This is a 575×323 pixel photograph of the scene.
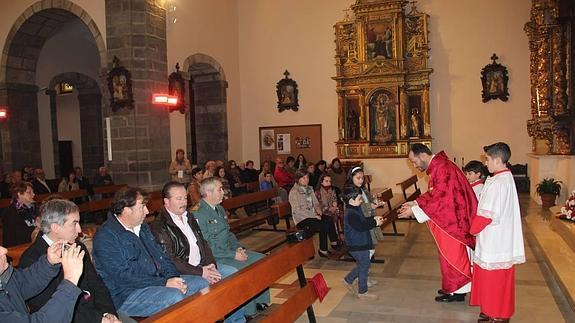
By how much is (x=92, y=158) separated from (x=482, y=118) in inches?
490

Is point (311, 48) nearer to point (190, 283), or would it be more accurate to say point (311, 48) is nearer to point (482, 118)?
point (482, 118)

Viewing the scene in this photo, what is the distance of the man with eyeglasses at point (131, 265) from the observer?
3385 mm

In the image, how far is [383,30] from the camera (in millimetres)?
13570

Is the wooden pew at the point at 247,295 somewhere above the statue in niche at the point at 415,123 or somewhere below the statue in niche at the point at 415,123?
below

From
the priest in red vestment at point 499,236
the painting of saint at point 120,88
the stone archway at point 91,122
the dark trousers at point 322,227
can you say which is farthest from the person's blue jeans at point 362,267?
the stone archway at point 91,122

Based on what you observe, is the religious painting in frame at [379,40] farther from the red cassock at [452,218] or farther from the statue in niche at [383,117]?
the red cassock at [452,218]

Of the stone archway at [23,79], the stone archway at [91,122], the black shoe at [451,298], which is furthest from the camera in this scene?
the stone archway at [91,122]

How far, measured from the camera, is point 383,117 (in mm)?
13797

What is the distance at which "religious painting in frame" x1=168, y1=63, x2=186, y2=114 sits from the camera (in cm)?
1130

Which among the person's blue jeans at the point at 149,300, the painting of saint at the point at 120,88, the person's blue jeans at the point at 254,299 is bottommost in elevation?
the person's blue jeans at the point at 254,299

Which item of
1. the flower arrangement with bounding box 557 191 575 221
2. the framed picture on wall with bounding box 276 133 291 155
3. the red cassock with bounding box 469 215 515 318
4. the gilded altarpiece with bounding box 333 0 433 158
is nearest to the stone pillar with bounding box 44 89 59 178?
the framed picture on wall with bounding box 276 133 291 155

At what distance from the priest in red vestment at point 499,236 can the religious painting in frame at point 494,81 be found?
32.3 feet

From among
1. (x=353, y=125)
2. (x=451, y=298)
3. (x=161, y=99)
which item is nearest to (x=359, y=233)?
(x=451, y=298)

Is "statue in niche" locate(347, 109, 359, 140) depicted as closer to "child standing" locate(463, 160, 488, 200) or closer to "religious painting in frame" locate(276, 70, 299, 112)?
"religious painting in frame" locate(276, 70, 299, 112)
